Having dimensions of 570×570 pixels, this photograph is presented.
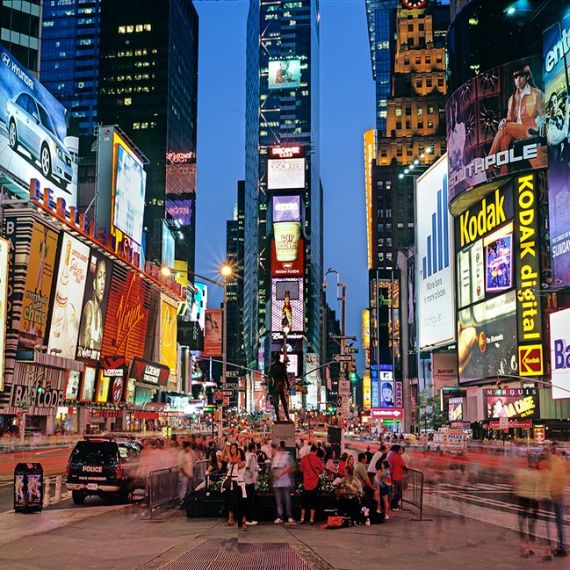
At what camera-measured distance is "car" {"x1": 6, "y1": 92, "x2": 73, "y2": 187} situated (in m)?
90.2

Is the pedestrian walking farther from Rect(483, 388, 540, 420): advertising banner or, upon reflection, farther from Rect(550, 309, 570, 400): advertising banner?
Rect(483, 388, 540, 420): advertising banner

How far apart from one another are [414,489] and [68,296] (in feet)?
231

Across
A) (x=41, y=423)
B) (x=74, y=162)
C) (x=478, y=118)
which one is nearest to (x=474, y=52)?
(x=478, y=118)

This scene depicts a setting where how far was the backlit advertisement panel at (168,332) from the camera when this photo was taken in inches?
5177

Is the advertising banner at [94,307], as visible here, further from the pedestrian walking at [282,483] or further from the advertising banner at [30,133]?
the pedestrian walking at [282,483]

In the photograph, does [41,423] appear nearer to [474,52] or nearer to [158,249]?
[474,52]

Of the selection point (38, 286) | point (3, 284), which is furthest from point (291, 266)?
point (3, 284)

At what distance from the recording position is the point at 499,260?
89750mm

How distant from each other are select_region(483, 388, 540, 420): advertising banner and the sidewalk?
222 feet

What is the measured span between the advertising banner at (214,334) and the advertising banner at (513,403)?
1754 inches

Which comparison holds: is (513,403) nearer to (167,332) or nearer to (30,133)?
(30,133)

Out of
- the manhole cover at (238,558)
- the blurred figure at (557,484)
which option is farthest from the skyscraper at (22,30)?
the blurred figure at (557,484)

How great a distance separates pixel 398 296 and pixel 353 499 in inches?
5529

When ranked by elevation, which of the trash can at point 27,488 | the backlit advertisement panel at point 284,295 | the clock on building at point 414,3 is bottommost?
the trash can at point 27,488
